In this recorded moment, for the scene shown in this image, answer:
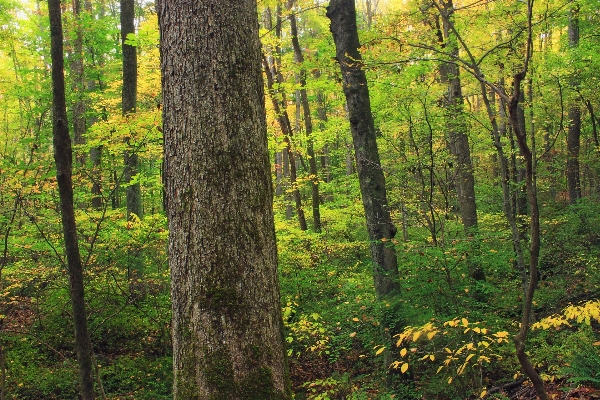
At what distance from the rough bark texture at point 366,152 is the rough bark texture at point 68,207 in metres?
3.52

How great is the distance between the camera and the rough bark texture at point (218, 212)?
1.91m

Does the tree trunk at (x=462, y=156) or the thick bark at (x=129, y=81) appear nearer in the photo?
the tree trunk at (x=462, y=156)

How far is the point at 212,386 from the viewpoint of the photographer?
1883 mm

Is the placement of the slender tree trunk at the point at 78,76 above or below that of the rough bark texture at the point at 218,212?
above

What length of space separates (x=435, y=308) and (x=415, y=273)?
0.60 m

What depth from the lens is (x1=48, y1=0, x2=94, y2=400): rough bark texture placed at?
161 inches

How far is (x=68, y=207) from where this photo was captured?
416cm

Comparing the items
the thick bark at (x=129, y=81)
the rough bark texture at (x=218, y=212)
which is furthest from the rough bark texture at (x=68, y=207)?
the thick bark at (x=129, y=81)

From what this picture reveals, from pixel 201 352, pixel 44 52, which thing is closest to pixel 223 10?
pixel 201 352

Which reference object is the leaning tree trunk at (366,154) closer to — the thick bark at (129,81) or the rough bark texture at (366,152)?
the rough bark texture at (366,152)

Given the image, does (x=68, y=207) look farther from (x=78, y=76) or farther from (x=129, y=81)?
(x=78, y=76)

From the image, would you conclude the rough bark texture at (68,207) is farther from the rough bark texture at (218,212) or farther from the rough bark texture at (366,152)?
the rough bark texture at (366,152)

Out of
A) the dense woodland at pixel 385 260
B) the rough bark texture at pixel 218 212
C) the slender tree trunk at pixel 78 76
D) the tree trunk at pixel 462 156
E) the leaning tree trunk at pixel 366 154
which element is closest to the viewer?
the rough bark texture at pixel 218 212

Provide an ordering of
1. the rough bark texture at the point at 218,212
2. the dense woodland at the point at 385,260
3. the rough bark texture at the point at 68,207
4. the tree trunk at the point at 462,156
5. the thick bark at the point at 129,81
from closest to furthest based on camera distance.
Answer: the rough bark texture at the point at 218,212 → the rough bark texture at the point at 68,207 → the dense woodland at the point at 385,260 → the tree trunk at the point at 462,156 → the thick bark at the point at 129,81
